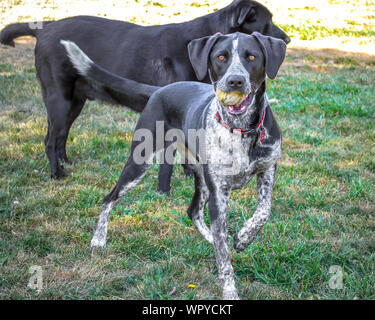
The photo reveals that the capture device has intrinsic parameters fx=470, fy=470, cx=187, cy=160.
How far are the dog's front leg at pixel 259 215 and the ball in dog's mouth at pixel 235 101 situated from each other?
1.60ft

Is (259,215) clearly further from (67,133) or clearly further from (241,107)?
(67,133)

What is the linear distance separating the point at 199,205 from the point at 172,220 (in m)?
0.34

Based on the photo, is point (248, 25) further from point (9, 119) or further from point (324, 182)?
point (9, 119)

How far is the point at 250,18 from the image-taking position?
5004 mm

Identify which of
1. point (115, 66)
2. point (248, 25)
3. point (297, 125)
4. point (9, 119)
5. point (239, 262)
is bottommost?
point (9, 119)

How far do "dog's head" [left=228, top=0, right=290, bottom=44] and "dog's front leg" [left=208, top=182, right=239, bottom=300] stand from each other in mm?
2528

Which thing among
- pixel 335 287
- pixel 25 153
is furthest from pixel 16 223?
pixel 335 287

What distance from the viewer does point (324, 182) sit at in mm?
4492

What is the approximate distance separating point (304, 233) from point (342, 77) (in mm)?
5620

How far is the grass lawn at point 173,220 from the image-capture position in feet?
9.65

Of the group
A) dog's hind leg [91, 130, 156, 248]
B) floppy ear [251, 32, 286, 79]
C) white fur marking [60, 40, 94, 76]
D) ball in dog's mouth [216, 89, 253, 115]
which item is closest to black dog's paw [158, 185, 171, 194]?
dog's hind leg [91, 130, 156, 248]

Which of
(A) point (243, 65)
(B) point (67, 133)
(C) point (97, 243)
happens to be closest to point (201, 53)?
(A) point (243, 65)

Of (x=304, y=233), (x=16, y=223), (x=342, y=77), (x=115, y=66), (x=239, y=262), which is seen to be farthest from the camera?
(x=342, y=77)

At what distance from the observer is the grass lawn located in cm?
294
